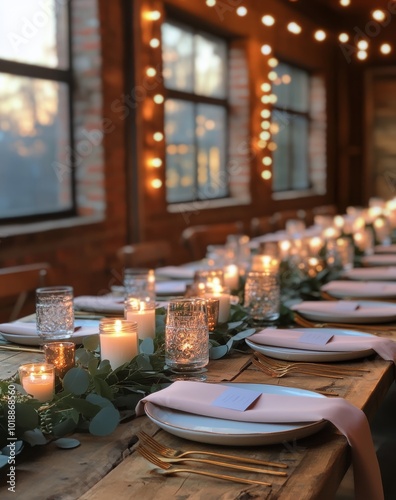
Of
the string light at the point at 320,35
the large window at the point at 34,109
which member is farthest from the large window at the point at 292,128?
the large window at the point at 34,109

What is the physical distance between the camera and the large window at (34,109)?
454 centimetres

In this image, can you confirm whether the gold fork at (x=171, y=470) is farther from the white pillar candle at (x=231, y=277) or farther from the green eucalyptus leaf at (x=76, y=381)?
the white pillar candle at (x=231, y=277)

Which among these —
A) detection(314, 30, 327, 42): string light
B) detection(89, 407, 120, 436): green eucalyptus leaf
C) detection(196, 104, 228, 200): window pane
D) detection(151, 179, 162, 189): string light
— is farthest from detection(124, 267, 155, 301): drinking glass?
detection(196, 104, 228, 200): window pane

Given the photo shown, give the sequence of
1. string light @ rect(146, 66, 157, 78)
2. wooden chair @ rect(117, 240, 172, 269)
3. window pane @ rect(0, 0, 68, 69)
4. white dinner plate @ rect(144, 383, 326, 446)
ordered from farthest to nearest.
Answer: string light @ rect(146, 66, 157, 78)
window pane @ rect(0, 0, 68, 69)
wooden chair @ rect(117, 240, 172, 269)
white dinner plate @ rect(144, 383, 326, 446)

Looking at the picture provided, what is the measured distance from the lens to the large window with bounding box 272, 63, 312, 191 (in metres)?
9.01

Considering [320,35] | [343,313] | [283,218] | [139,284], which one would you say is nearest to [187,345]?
[343,313]

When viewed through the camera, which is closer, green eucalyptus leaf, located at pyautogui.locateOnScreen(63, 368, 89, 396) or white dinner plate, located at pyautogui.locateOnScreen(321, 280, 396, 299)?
green eucalyptus leaf, located at pyautogui.locateOnScreen(63, 368, 89, 396)

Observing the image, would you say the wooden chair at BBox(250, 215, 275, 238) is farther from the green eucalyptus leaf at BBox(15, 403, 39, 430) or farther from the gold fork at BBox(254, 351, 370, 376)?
the green eucalyptus leaf at BBox(15, 403, 39, 430)

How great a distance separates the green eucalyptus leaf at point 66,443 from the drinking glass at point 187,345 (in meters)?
0.38

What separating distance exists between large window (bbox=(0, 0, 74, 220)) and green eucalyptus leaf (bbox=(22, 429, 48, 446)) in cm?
344

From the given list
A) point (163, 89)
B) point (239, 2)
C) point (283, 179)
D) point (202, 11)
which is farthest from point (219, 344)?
point (283, 179)

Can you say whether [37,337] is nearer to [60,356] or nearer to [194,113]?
[60,356]

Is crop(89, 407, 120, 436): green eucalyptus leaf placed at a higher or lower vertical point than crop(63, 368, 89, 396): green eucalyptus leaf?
lower

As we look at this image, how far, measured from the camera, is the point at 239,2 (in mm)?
7297
